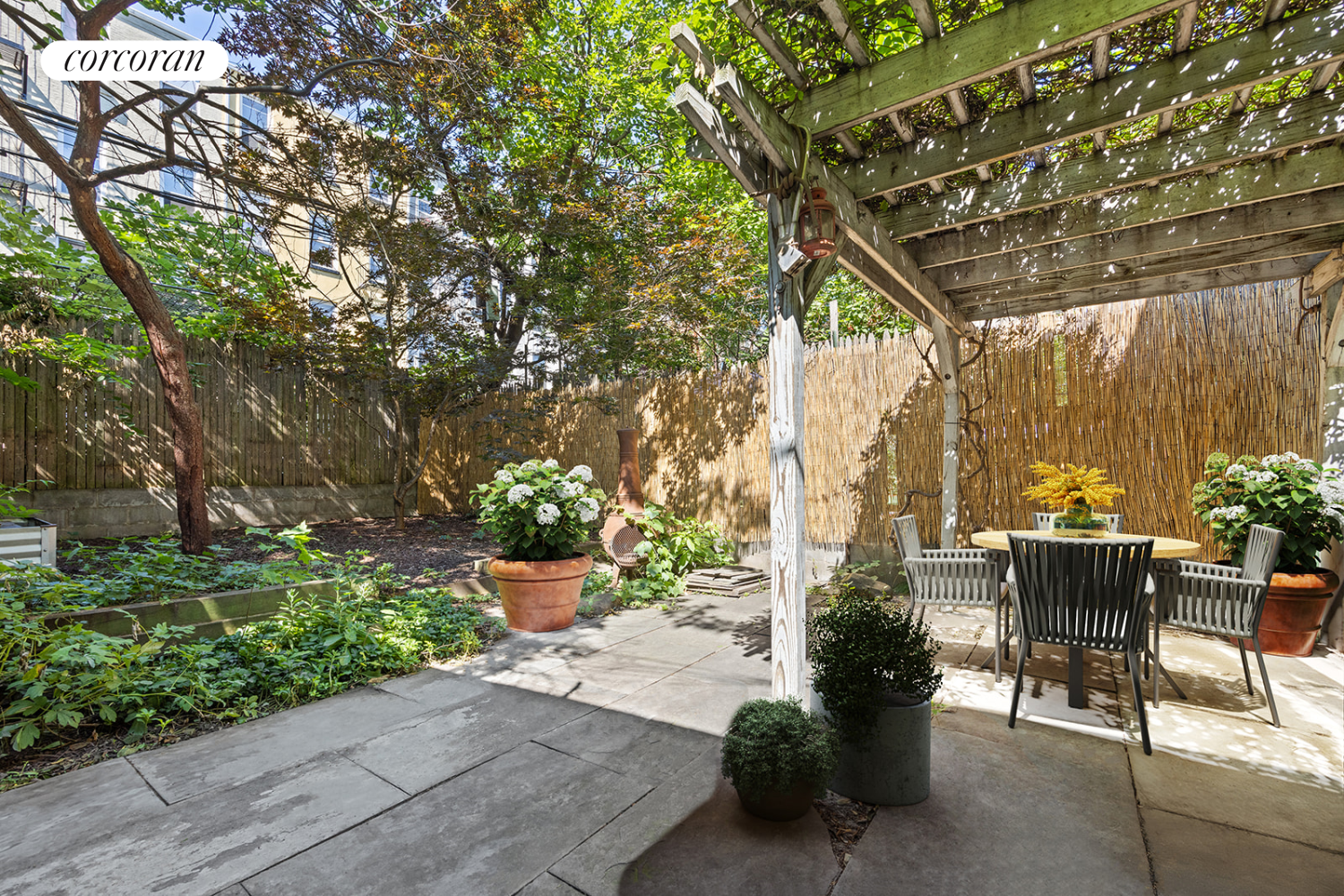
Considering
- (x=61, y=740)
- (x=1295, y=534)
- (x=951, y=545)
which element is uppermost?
(x=1295, y=534)

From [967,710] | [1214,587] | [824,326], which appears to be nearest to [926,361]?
[1214,587]

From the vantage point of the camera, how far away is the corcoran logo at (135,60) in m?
3.36

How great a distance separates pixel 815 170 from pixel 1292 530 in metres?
3.62

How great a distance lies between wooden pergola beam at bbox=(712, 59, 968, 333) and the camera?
2.02 m

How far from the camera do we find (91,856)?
169 centimetres

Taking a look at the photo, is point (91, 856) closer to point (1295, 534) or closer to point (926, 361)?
point (926, 361)

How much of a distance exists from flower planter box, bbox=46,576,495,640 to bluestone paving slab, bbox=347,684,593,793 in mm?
1567

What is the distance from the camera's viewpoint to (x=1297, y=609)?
3424 mm

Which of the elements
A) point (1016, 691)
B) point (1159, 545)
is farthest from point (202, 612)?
point (1159, 545)

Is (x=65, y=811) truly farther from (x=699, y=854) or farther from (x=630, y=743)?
(x=699, y=854)

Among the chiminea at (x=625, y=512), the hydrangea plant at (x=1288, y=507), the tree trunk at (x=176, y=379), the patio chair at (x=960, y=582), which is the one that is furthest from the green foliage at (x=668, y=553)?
the hydrangea plant at (x=1288, y=507)

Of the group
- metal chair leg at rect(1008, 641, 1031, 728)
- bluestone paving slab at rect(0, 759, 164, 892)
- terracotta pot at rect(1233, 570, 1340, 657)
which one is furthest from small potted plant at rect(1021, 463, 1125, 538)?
bluestone paving slab at rect(0, 759, 164, 892)

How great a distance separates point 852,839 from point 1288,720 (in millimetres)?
2316

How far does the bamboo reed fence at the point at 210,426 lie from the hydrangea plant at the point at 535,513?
416 cm
